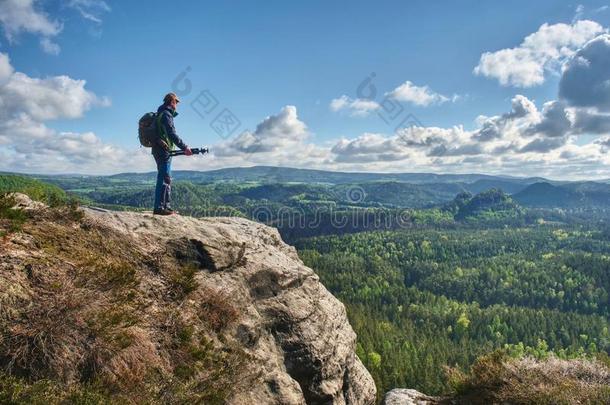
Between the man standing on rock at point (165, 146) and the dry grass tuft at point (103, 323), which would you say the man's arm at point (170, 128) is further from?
the dry grass tuft at point (103, 323)

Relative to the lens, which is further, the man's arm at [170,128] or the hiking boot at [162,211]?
A: the hiking boot at [162,211]

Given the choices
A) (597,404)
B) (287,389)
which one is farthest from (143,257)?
(597,404)

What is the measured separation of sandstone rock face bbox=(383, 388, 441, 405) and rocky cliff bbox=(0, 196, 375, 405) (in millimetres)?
2334

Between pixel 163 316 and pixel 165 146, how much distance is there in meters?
9.28

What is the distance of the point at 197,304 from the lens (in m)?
14.1

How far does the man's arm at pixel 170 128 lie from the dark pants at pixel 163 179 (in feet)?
3.32

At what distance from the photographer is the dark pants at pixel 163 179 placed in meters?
19.3

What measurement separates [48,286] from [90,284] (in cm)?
110

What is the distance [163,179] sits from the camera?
19.5 m

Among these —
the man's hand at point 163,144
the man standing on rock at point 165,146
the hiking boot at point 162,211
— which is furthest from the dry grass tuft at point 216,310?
the man's hand at point 163,144

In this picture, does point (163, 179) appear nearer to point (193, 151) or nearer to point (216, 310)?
point (193, 151)

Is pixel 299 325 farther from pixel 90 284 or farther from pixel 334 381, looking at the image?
pixel 90 284

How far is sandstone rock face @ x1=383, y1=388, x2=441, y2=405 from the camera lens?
2198 cm

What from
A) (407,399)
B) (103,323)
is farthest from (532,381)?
(103,323)
